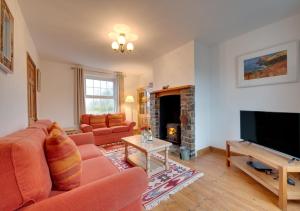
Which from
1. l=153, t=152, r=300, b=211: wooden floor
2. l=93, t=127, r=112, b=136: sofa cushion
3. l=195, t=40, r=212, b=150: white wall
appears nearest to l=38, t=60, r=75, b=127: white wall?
l=93, t=127, r=112, b=136: sofa cushion

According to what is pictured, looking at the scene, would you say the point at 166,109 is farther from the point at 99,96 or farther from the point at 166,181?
the point at 99,96

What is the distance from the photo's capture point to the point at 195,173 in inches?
93.4

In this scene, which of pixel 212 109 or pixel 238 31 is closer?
pixel 238 31

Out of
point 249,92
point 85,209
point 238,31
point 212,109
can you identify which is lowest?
point 85,209

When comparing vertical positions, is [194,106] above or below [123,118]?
above

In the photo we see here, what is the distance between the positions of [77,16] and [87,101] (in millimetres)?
3316

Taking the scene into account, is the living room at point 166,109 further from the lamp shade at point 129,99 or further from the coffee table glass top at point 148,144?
the lamp shade at point 129,99

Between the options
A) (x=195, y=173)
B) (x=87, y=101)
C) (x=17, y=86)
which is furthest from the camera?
(x=87, y=101)

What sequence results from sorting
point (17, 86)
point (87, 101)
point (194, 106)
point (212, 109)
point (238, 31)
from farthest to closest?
point (87, 101)
point (212, 109)
point (194, 106)
point (238, 31)
point (17, 86)

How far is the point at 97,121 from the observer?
4254 millimetres

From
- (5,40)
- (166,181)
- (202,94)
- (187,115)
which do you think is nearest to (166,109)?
(187,115)

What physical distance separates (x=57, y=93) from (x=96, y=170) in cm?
381

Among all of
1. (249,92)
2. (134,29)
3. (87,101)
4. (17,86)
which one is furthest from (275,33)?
(87,101)

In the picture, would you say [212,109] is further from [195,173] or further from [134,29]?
[134,29]
